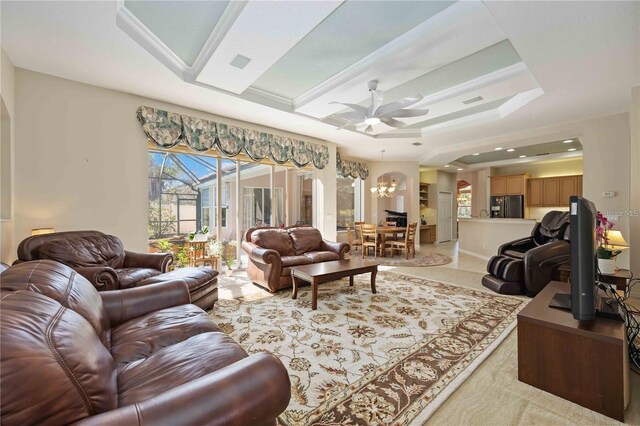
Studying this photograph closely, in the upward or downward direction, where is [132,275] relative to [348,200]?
downward

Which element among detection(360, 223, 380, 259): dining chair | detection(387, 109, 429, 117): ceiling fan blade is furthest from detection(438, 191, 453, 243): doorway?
detection(387, 109, 429, 117): ceiling fan blade

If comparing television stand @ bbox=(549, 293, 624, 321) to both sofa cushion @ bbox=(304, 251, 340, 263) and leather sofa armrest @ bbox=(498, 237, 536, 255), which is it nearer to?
leather sofa armrest @ bbox=(498, 237, 536, 255)

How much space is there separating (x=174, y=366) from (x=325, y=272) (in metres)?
2.21

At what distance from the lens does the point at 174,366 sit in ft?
4.38

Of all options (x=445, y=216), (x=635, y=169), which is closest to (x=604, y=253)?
(x=635, y=169)

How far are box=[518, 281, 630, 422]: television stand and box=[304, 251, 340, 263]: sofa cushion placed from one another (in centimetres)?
295

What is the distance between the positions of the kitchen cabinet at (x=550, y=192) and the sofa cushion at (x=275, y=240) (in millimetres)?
8041

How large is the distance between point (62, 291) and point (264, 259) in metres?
2.61

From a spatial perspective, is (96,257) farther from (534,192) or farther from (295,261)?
(534,192)

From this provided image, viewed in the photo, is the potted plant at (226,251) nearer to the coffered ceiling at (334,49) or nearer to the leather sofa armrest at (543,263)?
the coffered ceiling at (334,49)

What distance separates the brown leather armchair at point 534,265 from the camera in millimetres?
3703

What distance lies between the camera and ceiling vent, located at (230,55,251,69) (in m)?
3.02

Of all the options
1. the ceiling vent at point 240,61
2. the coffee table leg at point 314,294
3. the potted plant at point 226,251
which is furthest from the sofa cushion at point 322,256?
the ceiling vent at point 240,61

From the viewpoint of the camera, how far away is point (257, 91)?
4.17m
